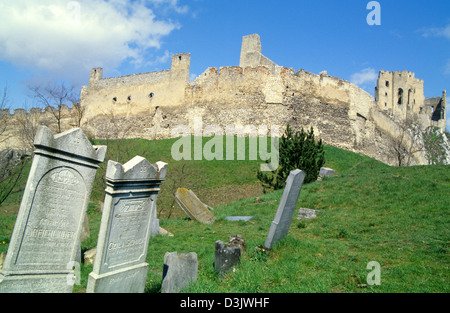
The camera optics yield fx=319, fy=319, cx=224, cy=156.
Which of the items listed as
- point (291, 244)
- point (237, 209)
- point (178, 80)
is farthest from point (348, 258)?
point (178, 80)

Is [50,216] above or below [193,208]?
below

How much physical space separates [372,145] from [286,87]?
462 inches

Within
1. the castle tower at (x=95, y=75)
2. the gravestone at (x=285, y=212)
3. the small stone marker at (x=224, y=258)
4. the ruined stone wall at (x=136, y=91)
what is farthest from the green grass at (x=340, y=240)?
the castle tower at (x=95, y=75)

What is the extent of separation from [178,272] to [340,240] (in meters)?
4.35

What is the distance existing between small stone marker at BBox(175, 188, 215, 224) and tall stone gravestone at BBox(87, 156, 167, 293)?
6.22 metres

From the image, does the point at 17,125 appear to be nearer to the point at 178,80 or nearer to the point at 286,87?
the point at 178,80

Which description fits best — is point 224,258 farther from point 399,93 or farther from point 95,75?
point 399,93

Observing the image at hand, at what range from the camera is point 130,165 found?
4949mm

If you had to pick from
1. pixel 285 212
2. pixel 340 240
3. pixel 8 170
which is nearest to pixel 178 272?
pixel 285 212

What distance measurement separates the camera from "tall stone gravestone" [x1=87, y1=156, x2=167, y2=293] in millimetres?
4715

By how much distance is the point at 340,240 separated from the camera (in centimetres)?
766

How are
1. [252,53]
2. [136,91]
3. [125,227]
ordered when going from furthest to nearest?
[136,91], [252,53], [125,227]
